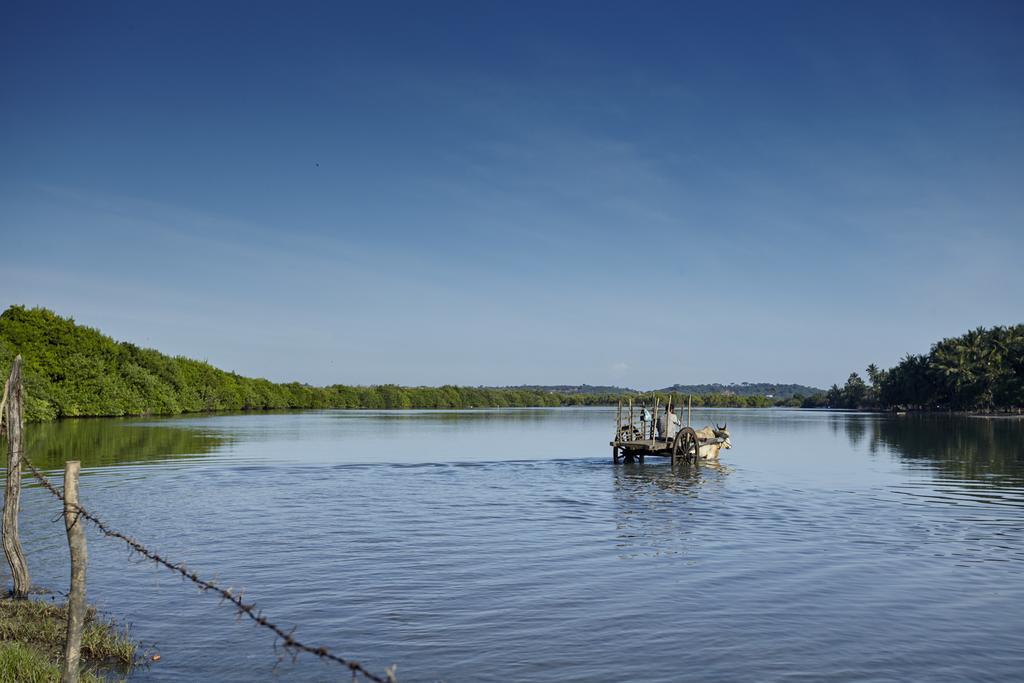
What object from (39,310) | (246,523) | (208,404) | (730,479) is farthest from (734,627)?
(208,404)

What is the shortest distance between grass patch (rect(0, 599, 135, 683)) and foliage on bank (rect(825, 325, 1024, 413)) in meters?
154

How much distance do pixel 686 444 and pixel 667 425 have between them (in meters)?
1.73

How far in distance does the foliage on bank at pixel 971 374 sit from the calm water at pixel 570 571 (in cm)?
12032

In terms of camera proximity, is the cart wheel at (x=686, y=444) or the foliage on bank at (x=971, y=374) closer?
the cart wheel at (x=686, y=444)

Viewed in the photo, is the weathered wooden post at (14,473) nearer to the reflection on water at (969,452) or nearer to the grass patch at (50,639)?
the grass patch at (50,639)

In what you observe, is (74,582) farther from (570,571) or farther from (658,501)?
(658,501)

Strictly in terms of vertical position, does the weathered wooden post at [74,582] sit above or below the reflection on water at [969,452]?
above

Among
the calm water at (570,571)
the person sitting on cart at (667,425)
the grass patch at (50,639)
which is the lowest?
the calm water at (570,571)

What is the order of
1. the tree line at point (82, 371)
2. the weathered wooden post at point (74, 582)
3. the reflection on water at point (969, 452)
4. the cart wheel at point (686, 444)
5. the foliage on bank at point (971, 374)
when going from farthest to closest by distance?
the foliage on bank at point (971, 374) < the tree line at point (82, 371) < the cart wheel at point (686, 444) < the reflection on water at point (969, 452) < the weathered wooden post at point (74, 582)

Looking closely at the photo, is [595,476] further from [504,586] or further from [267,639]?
[267,639]

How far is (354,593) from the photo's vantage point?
54.0ft

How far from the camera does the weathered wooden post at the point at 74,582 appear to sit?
30.0 ft

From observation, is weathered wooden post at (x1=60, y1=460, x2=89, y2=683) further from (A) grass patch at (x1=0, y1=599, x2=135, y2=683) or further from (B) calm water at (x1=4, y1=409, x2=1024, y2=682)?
(B) calm water at (x1=4, y1=409, x2=1024, y2=682)

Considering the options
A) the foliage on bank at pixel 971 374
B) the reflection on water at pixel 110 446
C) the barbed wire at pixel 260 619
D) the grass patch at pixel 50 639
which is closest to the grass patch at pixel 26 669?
the grass patch at pixel 50 639
